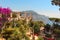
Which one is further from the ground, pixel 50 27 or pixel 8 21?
pixel 8 21

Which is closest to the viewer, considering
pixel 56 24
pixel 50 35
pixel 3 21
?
pixel 3 21

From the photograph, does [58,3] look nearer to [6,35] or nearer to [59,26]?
[59,26]

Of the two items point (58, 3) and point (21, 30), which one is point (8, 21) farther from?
point (58, 3)

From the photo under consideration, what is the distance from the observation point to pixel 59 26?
22703mm

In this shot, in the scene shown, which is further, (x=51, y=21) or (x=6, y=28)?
(x=51, y=21)

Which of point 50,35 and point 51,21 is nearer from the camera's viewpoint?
point 50,35

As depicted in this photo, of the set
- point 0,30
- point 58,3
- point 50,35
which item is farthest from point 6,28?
point 58,3

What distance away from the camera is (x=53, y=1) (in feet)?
75.0

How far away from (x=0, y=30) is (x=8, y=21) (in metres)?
1.06

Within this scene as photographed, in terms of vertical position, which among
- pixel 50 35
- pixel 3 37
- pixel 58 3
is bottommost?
pixel 50 35

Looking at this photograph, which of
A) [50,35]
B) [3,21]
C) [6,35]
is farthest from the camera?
[50,35]

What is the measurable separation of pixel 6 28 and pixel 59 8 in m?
11.6

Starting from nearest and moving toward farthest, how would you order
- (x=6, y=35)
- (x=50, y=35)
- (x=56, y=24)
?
(x=6, y=35) → (x=50, y=35) → (x=56, y=24)

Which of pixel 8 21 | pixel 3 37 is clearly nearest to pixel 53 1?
pixel 8 21
